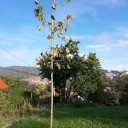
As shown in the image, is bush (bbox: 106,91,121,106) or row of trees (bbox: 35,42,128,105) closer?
row of trees (bbox: 35,42,128,105)

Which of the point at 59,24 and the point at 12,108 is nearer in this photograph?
the point at 59,24

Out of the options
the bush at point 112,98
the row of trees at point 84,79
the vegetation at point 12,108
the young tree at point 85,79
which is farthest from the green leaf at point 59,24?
the bush at point 112,98

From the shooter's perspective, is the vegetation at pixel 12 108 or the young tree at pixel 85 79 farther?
the young tree at pixel 85 79

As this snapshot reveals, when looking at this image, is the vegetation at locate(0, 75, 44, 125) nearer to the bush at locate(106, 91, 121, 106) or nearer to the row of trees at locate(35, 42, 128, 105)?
the row of trees at locate(35, 42, 128, 105)

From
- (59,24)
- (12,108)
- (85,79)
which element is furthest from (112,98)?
(59,24)

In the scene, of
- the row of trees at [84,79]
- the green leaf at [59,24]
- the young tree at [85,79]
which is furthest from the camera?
the young tree at [85,79]

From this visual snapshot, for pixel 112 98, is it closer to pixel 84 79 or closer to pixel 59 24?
pixel 84 79

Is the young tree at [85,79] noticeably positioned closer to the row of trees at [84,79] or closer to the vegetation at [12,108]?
the row of trees at [84,79]

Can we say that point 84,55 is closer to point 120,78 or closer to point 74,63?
point 74,63

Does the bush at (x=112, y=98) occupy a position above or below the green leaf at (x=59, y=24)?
below

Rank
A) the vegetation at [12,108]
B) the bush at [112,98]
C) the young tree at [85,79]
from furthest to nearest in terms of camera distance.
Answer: the bush at [112,98], the young tree at [85,79], the vegetation at [12,108]

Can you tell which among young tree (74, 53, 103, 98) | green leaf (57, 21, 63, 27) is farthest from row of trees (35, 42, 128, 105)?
green leaf (57, 21, 63, 27)

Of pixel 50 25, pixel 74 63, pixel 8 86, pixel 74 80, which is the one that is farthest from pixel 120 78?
pixel 50 25

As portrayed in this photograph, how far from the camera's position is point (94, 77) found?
19.4m
